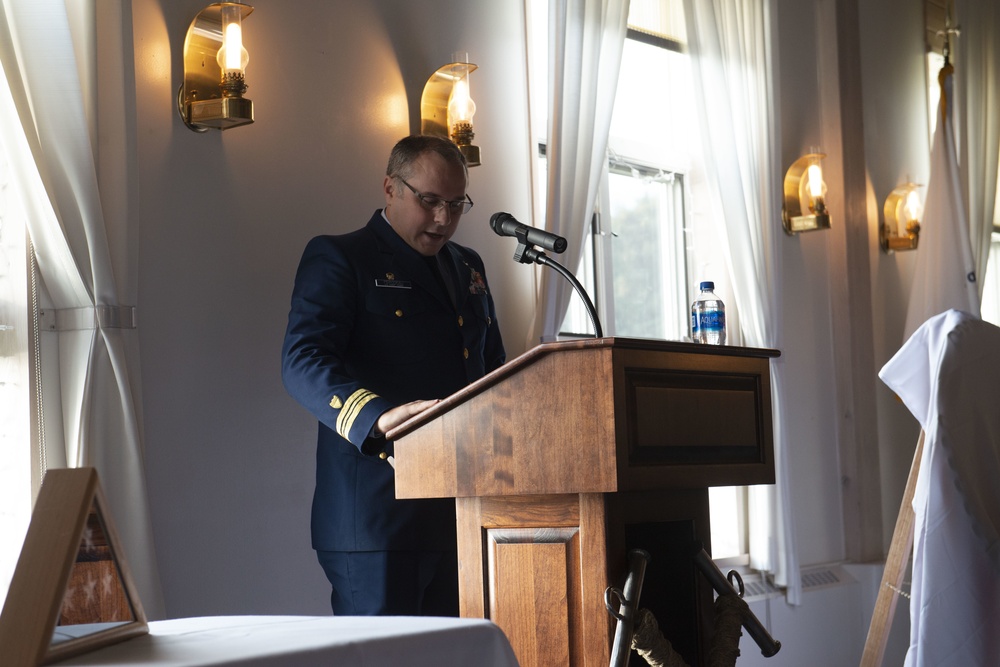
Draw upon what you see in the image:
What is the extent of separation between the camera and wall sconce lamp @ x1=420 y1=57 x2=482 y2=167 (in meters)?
3.38

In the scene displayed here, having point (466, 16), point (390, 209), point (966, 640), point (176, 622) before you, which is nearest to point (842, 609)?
point (966, 640)

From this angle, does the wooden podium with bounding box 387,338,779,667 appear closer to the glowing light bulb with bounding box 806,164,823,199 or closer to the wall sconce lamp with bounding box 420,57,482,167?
the wall sconce lamp with bounding box 420,57,482,167

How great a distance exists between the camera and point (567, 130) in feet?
12.4

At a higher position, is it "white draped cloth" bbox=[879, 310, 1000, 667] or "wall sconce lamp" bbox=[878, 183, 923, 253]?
"wall sconce lamp" bbox=[878, 183, 923, 253]

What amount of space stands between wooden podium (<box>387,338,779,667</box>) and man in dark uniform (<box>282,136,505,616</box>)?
38 centimetres

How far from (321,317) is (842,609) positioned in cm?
348

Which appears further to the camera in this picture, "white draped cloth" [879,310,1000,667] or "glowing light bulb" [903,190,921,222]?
"glowing light bulb" [903,190,921,222]

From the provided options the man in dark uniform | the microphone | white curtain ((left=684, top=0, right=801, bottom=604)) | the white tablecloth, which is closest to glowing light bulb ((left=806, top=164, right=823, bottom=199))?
white curtain ((left=684, top=0, right=801, bottom=604))

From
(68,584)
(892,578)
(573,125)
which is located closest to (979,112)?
(573,125)

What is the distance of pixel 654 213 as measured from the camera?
181 inches

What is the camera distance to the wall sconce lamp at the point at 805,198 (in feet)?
16.0

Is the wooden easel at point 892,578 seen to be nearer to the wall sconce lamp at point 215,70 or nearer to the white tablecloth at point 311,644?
the wall sconce lamp at point 215,70

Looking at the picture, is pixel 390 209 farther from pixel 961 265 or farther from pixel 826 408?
pixel 961 265

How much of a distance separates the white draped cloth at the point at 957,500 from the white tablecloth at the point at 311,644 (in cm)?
201
